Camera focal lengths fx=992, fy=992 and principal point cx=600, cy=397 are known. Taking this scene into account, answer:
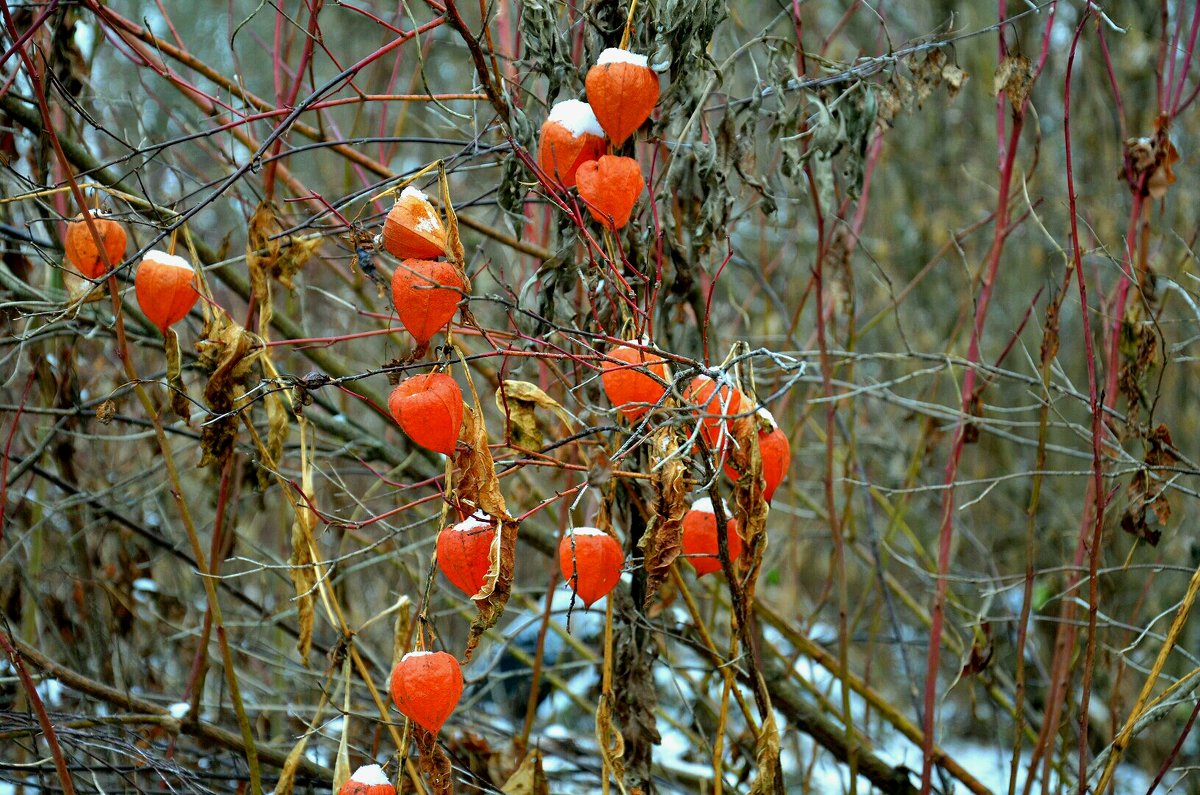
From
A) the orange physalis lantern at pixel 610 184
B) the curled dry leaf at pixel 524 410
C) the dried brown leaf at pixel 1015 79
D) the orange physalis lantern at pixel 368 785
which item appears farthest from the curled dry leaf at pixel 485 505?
the dried brown leaf at pixel 1015 79

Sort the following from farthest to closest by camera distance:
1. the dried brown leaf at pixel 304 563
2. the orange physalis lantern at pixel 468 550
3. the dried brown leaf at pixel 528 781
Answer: the dried brown leaf at pixel 528 781 → the dried brown leaf at pixel 304 563 → the orange physalis lantern at pixel 468 550

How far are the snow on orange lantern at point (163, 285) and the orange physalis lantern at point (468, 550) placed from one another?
650 millimetres

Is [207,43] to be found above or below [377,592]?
above

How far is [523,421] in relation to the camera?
163 cm

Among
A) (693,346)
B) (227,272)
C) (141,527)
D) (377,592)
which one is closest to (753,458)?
(693,346)

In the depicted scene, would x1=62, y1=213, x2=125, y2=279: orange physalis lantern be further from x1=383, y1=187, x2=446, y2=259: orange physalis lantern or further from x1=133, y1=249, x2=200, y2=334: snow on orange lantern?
x1=383, y1=187, x2=446, y2=259: orange physalis lantern

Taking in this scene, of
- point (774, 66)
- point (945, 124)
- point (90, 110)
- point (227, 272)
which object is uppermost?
point (945, 124)

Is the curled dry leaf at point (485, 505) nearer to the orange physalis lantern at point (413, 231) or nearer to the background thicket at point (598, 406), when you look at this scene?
the background thicket at point (598, 406)

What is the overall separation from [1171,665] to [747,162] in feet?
11.8

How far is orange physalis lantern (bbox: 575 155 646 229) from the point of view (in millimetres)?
Answer: 1512

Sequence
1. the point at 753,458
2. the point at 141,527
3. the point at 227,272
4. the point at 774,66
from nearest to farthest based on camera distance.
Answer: the point at 753,458 < the point at 774,66 < the point at 227,272 < the point at 141,527

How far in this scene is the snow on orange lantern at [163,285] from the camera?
5.39ft

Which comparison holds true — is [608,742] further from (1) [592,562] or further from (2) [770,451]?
(2) [770,451]

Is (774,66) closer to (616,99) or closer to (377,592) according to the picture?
(616,99)
